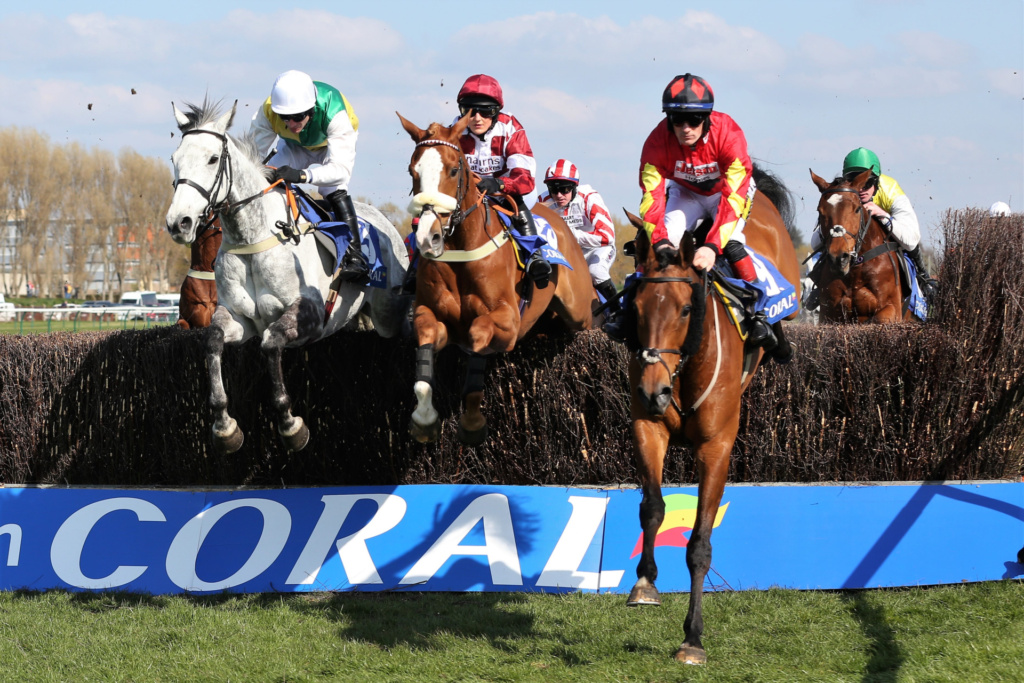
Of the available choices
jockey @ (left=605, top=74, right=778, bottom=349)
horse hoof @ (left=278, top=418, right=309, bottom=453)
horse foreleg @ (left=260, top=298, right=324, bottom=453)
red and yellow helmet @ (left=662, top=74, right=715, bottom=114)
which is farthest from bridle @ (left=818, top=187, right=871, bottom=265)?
horse hoof @ (left=278, top=418, right=309, bottom=453)

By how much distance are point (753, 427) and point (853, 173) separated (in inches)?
146

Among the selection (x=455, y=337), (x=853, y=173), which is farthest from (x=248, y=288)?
(x=853, y=173)

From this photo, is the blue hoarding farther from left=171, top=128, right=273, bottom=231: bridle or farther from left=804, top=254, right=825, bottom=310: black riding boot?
left=804, top=254, right=825, bottom=310: black riding boot

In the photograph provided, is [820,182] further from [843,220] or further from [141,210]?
[141,210]

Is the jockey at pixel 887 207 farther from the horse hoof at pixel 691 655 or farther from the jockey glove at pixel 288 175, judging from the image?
the horse hoof at pixel 691 655

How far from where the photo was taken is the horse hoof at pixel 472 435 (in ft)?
20.2

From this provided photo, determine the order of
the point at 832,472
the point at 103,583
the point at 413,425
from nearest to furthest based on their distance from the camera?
1. the point at 413,425
2. the point at 103,583
3. the point at 832,472

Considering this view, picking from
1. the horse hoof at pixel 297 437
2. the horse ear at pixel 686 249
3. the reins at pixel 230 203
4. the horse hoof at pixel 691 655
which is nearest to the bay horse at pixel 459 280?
the horse hoof at pixel 297 437

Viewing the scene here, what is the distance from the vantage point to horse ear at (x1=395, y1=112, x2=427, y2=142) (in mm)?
5551

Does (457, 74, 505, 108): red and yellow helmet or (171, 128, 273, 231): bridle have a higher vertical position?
(457, 74, 505, 108): red and yellow helmet

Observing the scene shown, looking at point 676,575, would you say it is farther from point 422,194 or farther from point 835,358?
point 422,194

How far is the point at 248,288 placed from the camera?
6.13 m

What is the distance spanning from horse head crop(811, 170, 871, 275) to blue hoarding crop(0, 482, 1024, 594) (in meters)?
3.01

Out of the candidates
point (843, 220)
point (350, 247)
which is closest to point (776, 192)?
point (843, 220)
